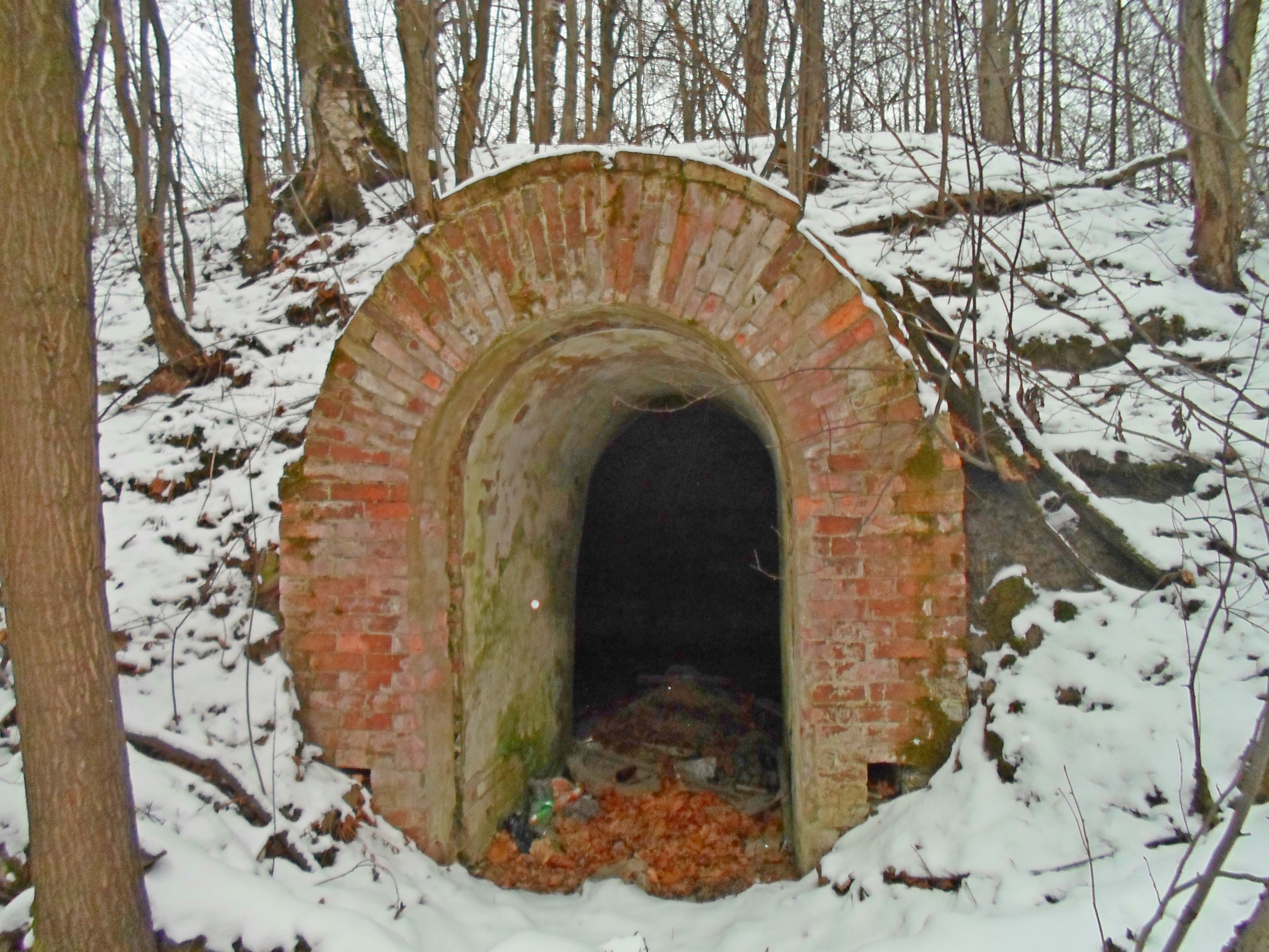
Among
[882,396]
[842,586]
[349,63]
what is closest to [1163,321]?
[882,396]

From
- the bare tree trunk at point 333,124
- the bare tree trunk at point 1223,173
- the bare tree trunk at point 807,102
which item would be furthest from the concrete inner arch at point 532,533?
the bare tree trunk at point 333,124

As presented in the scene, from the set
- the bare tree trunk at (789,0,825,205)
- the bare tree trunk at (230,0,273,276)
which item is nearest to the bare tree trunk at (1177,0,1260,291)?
the bare tree trunk at (789,0,825,205)

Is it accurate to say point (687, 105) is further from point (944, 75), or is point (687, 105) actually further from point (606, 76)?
point (944, 75)

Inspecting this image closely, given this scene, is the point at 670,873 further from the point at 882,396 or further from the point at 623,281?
the point at 623,281

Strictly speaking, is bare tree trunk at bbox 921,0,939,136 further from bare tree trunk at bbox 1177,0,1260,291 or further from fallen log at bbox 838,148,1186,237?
bare tree trunk at bbox 1177,0,1260,291

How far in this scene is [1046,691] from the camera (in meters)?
3.23

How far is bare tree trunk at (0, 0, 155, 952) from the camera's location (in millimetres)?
2264

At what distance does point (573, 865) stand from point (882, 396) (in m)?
2.75

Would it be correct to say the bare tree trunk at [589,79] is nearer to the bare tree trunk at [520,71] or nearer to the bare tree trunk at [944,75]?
the bare tree trunk at [520,71]

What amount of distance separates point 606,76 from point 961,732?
795cm

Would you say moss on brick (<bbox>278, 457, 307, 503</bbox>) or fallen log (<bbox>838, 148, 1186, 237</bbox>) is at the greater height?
fallen log (<bbox>838, 148, 1186, 237</bbox>)

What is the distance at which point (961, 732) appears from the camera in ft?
10.9

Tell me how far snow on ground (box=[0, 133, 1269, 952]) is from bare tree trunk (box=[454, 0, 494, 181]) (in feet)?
7.75

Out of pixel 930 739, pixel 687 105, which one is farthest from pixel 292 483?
pixel 687 105
